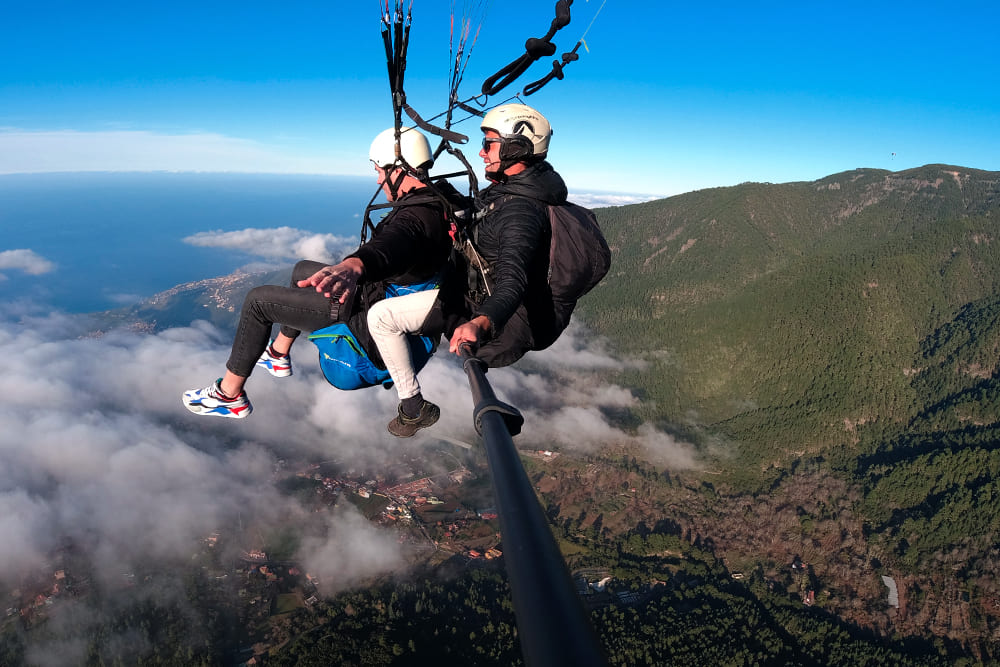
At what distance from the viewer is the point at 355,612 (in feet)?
241

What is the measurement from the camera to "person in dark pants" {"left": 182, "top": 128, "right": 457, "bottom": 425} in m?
4.42

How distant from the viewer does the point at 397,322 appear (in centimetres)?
491

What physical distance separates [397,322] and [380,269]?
1.09 metres

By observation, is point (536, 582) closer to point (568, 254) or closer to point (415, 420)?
point (568, 254)

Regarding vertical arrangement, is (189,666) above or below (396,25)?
below

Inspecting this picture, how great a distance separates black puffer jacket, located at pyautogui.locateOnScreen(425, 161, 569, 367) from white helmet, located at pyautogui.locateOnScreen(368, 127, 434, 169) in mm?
980

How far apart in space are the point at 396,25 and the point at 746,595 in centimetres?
9884

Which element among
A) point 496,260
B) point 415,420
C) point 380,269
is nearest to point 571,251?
point 496,260

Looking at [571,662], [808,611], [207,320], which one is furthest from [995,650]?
[207,320]

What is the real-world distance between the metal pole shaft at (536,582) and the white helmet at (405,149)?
4.24m

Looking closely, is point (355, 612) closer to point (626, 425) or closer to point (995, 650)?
point (626, 425)

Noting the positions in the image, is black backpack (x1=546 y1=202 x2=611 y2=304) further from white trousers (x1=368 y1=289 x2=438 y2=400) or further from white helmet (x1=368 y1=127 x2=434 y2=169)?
white helmet (x1=368 y1=127 x2=434 y2=169)

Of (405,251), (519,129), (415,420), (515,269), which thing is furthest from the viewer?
(415,420)

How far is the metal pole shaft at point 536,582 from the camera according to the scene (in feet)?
3.81
